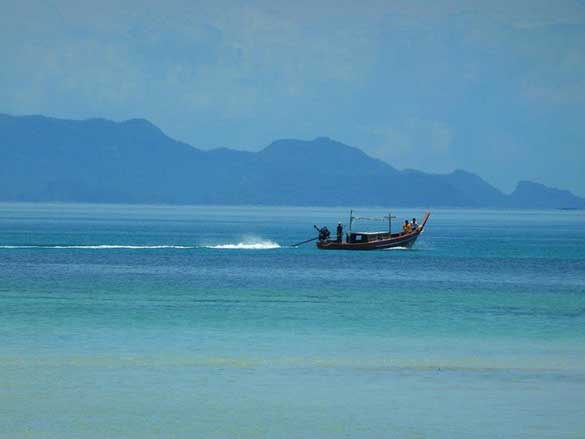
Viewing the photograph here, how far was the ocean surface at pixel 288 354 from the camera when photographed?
23.1 m

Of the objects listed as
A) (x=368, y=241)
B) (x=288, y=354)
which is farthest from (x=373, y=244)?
(x=288, y=354)

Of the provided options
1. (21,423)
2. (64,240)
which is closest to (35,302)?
(21,423)

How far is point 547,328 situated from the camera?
38312mm

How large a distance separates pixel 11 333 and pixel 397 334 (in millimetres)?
11205

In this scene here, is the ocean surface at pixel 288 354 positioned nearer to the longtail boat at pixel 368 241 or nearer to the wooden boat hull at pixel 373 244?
the wooden boat hull at pixel 373 244

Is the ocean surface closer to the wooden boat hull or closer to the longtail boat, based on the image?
the wooden boat hull

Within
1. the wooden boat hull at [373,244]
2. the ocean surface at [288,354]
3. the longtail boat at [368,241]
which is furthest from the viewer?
the longtail boat at [368,241]

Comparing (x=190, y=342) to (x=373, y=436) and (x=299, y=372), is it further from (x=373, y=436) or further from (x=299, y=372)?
(x=373, y=436)

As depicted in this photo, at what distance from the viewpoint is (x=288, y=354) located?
3159cm

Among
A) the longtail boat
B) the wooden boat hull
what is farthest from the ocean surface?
the longtail boat

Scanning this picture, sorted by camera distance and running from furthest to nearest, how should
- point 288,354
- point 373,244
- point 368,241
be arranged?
1. point 368,241
2. point 373,244
3. point 288,354

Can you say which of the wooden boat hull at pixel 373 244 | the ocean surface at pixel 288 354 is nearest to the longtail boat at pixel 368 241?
the wooden boat hull at pixel 373 244

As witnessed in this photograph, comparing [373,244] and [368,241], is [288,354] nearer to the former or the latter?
[373,244]

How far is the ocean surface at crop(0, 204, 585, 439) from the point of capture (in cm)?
2306
